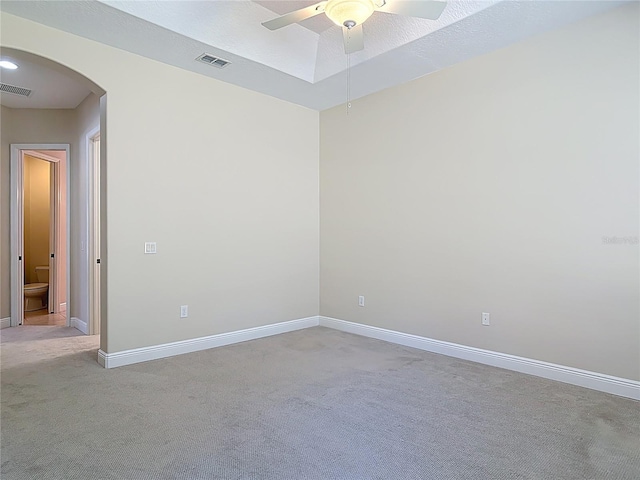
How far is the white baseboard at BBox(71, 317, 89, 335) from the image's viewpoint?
4.65 meters

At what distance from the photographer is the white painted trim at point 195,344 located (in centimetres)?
344

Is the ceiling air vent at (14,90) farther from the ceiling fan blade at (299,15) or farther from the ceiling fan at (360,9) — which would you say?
the ceiling fan at (360,9)

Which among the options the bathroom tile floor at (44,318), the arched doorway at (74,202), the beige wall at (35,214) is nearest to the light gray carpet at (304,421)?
the arched doorway at (74,202)

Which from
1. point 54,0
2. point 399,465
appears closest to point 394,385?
point 399,465

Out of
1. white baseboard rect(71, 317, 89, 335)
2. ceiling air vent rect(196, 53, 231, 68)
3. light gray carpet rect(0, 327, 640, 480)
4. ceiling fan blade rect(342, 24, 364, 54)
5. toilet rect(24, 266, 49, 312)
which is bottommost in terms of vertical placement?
light gray carpet rect(0, 327, 640, 480)

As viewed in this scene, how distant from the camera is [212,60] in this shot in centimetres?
362

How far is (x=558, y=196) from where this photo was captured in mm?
3127

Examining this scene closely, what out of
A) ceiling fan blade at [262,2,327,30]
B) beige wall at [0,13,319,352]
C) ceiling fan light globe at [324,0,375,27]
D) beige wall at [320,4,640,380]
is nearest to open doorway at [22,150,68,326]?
beige wall at [0,13,319,352]

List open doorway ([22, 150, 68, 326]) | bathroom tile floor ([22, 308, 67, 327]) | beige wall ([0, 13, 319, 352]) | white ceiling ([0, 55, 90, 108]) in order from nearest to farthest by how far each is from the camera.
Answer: beige wall ([0, 13, 319, 352])
white ceiling ([0, 55, 90, 108])
bathroom tile floor ([22, 308, 67, 327])
open doorway ([22, 150, 68, 326])

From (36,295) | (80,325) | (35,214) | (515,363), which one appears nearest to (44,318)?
(36,295)

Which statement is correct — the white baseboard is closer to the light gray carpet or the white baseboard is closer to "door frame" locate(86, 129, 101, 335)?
"door frame" locate(86, 129, 101, 335)

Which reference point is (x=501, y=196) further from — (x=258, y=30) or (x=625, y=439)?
(x=258, y=30)

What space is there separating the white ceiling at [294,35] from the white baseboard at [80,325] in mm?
3237

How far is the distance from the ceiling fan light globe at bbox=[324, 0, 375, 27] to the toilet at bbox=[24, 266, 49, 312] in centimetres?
621
